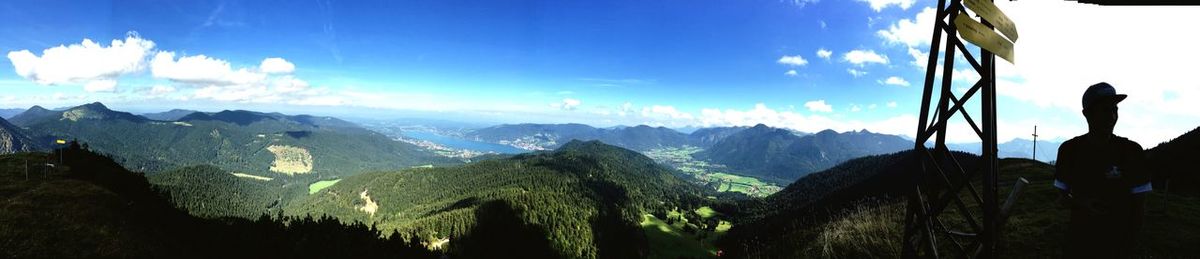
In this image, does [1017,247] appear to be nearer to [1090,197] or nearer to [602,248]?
[1090,197]

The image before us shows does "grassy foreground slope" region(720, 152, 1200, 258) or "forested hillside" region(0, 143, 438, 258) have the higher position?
"grassy foreground slope" region(720, 152, 1200, 258)

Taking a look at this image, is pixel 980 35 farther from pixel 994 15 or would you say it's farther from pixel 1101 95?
pixel 1101 95

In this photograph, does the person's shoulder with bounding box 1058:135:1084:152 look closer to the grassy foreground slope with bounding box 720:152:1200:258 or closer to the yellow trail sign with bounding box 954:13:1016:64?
the yellow trail sign with bounding box 954:13:1016:64

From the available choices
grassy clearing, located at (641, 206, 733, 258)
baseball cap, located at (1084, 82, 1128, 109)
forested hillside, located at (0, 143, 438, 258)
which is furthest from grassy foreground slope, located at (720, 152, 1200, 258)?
grassy clearing, located at (641, 206, 733, 258)

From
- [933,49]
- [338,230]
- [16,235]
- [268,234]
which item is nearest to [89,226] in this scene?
[16,235]

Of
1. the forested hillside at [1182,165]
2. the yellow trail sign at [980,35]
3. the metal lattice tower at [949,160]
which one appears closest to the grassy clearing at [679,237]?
the forested hillside at [1182,165]

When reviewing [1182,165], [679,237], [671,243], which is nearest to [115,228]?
[1182,165]
